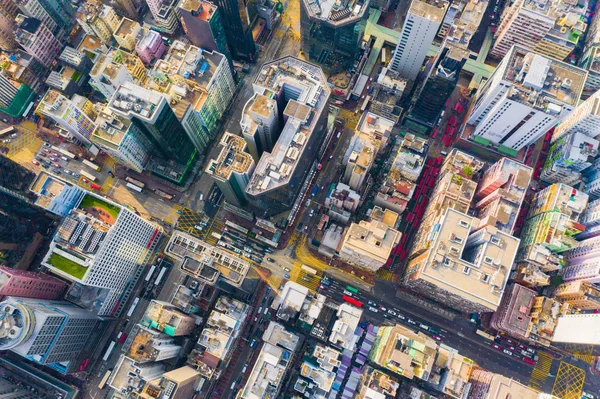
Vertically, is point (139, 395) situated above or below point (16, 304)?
below

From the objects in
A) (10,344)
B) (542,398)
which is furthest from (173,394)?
(542,398)

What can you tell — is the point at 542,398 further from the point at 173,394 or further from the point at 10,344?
the point at 10,344

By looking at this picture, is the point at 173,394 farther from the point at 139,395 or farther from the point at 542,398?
the point at 542,398

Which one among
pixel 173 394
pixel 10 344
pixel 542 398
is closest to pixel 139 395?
pixel 173 394

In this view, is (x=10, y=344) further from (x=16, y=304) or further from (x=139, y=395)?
(x=139, y=395)

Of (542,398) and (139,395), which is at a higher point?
(542,398)

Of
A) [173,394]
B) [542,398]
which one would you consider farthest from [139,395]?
[542,398]

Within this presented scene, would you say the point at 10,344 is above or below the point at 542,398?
below

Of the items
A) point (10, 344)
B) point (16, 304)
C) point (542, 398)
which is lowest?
point (10, 344)
